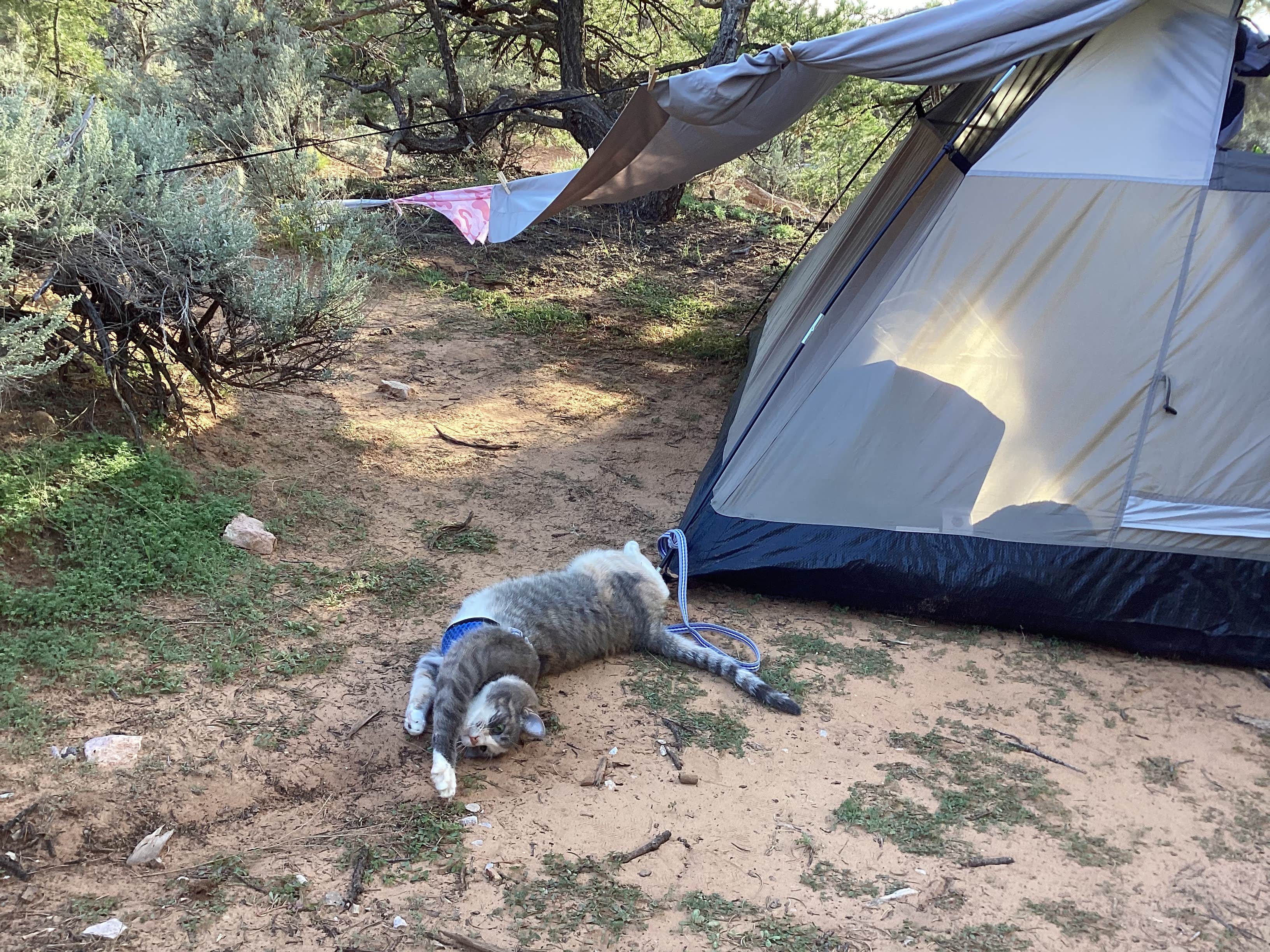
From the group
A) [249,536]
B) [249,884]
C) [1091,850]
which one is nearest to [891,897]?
[1091,850]

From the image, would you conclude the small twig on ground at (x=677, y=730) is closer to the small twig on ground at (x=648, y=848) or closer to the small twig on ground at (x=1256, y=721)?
the small twig on ground at (x=648, y=848)

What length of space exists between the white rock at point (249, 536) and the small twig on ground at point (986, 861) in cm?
333

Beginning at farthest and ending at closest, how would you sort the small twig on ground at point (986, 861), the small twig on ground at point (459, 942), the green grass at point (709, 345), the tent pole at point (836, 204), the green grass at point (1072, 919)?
1. the green grass at point (709, 345)
2. the tent pole at point (836, 204)
3. the small twig on ground at point (986, 861)
4. the green grass at point (1072, 919)
5. the small twig on ground at point (459, 942)

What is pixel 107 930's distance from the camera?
2.24 meters

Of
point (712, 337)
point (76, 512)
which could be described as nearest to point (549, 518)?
point (76, 512)

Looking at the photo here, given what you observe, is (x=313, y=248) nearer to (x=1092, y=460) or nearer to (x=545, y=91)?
(x=545, y=91)

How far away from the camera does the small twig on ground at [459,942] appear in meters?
2.33

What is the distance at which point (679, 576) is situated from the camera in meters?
4.18

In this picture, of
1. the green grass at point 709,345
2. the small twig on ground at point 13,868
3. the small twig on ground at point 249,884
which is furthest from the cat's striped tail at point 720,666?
the green grass at point 709,345

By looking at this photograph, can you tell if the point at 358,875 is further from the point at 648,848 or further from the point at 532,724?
the point at 648,848

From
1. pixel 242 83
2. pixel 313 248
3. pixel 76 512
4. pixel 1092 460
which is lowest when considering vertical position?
pixel 76 512

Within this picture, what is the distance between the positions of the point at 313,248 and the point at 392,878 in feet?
20.9

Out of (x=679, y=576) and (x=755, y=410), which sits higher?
(x=755, y=410)

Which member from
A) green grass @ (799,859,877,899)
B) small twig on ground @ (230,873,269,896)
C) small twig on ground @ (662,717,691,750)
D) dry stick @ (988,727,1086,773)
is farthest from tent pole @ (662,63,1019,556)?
small twig on ground @ (230,873,269,896)
